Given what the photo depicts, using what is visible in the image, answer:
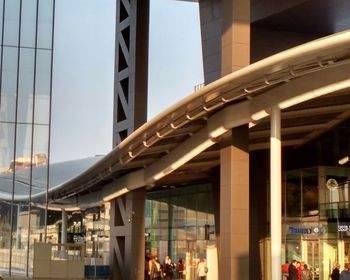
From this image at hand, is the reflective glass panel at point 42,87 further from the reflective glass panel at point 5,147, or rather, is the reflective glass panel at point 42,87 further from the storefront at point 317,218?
the storefront at point 317,218

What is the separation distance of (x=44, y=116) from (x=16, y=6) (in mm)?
4533

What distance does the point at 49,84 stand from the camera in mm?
28406

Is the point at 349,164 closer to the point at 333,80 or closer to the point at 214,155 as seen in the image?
the point at 214,155

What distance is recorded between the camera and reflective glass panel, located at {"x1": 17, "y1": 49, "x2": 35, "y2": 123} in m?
28.2

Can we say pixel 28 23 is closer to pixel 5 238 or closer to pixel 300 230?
pixel 5 238

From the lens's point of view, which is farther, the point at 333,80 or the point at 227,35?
the point at 227,35

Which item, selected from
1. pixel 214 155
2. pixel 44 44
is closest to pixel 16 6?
pixel 44 44

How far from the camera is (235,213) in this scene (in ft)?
67.4

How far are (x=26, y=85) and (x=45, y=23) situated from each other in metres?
2.56

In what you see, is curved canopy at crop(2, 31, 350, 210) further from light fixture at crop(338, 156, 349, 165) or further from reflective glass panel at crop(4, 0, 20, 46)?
reflective glass panel at crop(4, 0, 20, 46)

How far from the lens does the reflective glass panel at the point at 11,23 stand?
94.0ft

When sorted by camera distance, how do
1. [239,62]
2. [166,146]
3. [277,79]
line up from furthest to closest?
[166,146]
[239,62]
[277,79]

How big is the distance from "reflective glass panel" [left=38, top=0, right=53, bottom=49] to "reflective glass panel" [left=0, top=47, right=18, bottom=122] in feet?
3.60

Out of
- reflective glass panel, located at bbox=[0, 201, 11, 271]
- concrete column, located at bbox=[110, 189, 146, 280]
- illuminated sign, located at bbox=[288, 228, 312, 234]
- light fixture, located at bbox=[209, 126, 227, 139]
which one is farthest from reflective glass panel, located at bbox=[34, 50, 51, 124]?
illuminated sign, located at bbox=[288, 228, 312, 234]
